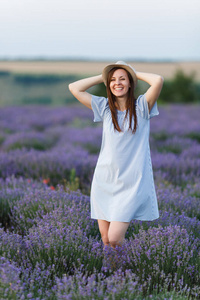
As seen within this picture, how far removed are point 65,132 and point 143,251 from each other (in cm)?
679

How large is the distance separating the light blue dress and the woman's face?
0.13 m

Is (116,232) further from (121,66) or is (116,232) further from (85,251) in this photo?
(121,66)

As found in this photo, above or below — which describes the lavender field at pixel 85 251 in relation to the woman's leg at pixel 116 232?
below

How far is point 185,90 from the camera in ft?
99.0

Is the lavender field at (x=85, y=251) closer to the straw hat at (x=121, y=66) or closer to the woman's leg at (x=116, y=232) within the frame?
the woman's leg at (x=116, y=232)

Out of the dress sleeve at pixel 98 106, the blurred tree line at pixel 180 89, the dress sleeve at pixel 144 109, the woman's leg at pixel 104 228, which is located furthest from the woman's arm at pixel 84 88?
the blurred tree line at pixel 180 89

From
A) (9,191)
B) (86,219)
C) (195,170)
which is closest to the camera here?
(86,219)

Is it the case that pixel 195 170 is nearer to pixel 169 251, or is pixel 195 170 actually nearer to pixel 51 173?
pixel 51 173

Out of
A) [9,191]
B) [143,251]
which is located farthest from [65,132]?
[143,251]

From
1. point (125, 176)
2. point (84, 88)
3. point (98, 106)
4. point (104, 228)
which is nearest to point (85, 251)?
point (104, 228)

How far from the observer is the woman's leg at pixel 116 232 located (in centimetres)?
254

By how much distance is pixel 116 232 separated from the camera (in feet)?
8.33

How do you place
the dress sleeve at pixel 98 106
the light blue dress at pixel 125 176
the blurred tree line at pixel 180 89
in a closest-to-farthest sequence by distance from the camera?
the light blue dress at pixel 125 176 < the dress sleeve at pixel 98 106 < the blurred tree line at pixel 180 89

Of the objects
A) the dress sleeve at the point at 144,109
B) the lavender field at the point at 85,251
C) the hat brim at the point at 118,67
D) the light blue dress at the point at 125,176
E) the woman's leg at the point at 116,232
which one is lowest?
the lavender field at the point at 85,251
